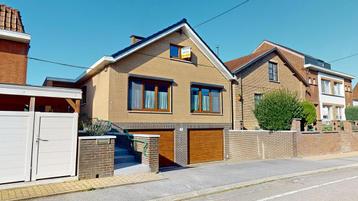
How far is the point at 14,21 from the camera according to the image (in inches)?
446

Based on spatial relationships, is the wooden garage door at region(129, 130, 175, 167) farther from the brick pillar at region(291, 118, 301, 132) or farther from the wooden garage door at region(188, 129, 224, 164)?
the brick pillar at region(291, 118, 301, 132)

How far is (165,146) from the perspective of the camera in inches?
523

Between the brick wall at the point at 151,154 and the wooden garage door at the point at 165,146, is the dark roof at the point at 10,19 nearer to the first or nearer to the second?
the wooden garage door at the point at 165,146

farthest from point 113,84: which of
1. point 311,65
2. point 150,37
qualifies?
point 311,65

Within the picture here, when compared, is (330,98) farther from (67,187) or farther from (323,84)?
(67,187)

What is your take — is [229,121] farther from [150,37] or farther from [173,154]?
[150,37]

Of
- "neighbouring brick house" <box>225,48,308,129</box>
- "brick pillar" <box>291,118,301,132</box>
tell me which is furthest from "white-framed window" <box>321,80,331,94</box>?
"brick pillar" <box>291,118,301,132</box>

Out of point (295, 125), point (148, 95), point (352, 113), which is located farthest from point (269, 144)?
point (352, 113)

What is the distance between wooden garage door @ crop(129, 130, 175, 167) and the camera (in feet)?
42.7

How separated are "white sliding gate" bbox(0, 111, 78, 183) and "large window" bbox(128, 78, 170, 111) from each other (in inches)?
176

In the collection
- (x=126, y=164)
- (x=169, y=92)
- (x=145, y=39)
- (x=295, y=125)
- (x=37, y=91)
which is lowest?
(x=126, y=164)

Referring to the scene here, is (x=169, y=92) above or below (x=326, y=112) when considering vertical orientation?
above

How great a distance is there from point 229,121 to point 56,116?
11223 mm

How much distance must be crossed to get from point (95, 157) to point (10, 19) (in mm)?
8045
